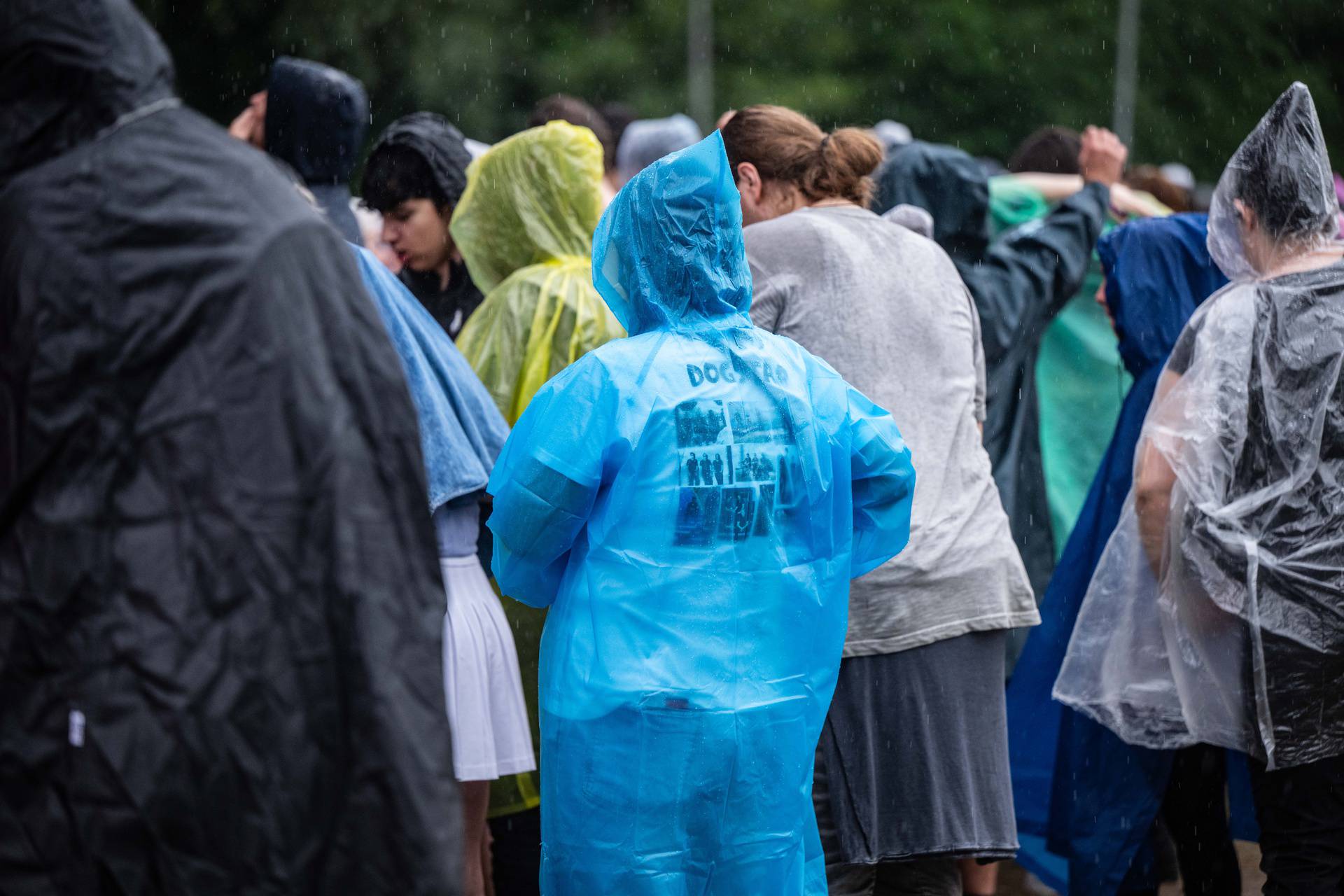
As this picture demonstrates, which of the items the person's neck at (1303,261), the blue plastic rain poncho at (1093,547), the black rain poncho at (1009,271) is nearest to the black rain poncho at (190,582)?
the person's neck at (1303,261)

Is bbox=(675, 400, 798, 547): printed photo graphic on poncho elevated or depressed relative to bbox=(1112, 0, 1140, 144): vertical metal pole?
depressed

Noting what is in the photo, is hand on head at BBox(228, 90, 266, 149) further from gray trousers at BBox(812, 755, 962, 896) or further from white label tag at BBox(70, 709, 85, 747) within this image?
white label tag at BBox(70, 709, 85, 747)

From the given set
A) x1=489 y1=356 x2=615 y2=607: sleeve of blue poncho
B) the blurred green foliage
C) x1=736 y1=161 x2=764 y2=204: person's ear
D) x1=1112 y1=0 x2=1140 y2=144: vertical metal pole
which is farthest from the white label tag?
x1=1112 y1=0 x2=1140 y2=144: vertical metal pole

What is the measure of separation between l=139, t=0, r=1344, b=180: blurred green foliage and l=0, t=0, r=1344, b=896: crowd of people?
42.0 feet

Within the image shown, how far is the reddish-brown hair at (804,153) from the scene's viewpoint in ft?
12.3

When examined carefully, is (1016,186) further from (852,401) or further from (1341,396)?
(852,401)

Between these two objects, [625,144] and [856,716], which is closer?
[856,716]

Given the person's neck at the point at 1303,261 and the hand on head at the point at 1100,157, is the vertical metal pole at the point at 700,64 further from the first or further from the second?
the person's neck at the point at 1303,261

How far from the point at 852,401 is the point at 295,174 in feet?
7.09

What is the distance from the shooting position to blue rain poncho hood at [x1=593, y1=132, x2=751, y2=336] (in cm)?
282

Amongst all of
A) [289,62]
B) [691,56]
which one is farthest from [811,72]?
[289,62]

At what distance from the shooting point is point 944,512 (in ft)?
11.5

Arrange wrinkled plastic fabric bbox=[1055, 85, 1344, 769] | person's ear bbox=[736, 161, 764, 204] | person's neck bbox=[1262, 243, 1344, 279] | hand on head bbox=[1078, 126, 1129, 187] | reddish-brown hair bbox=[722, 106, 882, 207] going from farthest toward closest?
hand on head bbox=[1078, 126, 1129, 187] < person's ear bbox=[736, 161, 764, 204] < reddish-brown hair bbox=[722, 106, 882, 207] < person's neck bbox=[1262, 243, 1344, 279] < wrinkled plastic fabric bbox=[1055, 85, 1344, 769]

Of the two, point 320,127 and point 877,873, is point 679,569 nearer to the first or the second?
point 877,873
